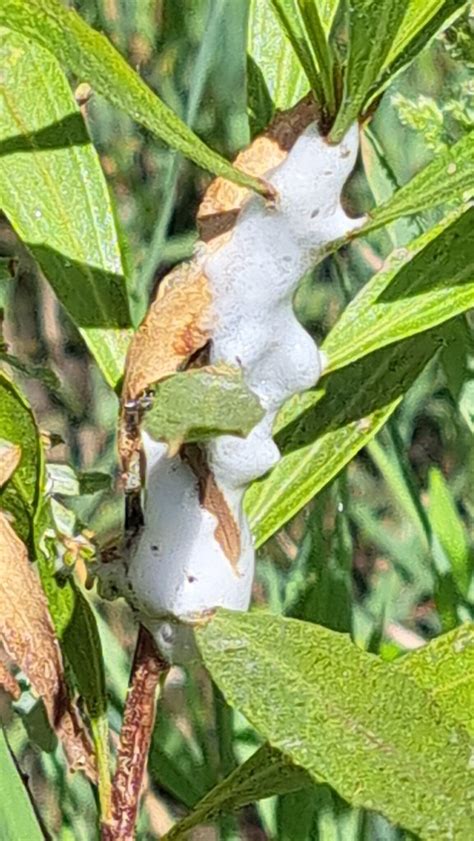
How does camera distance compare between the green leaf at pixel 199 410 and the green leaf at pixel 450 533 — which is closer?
the green leaf at pixel 199 410

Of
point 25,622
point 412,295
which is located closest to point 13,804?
point 25,622

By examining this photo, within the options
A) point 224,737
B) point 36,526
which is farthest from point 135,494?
point 224,737

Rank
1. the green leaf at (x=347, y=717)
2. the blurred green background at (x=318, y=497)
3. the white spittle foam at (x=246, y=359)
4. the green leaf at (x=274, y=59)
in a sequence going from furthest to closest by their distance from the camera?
the blurred green background at (x=318, y=497) → the green leaf at (x=274, y=59) → the white spittle foam at (x=246, y=359) → the green leaf at (x=347, y=717)

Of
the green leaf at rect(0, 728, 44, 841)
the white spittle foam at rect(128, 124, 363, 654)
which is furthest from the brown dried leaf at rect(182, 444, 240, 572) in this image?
the green leaf at rect(0, 728, 44, 841)

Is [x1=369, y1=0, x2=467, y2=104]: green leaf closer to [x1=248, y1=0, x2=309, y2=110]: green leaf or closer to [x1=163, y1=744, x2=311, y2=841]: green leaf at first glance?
[x1=248, y1=0, x2=309, y2=110]: green leaf

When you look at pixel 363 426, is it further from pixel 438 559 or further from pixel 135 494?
pixel 438 559

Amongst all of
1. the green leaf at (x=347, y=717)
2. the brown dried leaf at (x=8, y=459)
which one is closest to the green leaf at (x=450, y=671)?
the green leaf at (x=347, y=717)

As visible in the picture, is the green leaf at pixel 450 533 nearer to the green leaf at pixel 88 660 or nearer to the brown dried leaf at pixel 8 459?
the green leaf at pixel 88 660
